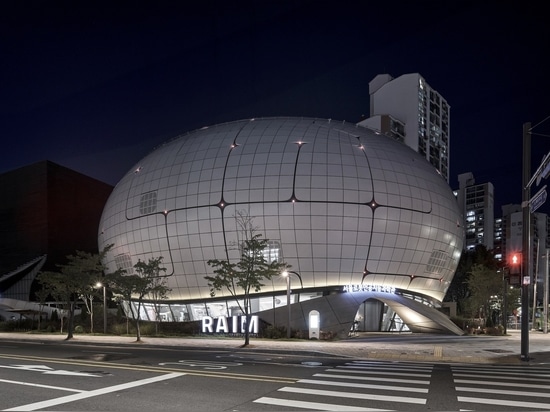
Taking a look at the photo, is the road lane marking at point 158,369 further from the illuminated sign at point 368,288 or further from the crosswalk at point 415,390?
the illuminated sign at point 368,288

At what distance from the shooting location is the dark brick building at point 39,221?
7881cm

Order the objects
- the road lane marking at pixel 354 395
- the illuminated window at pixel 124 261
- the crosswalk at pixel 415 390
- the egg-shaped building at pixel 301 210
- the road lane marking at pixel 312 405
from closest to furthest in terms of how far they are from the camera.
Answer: the road lane marking at pixel 312 405, the crosswalk at pixel 415 390, the road lane marking at pixel 354 395, the egg-shaped building at pixel 301 210, the illuminated window at pixel 124 261

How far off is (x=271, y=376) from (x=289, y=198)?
31972mm

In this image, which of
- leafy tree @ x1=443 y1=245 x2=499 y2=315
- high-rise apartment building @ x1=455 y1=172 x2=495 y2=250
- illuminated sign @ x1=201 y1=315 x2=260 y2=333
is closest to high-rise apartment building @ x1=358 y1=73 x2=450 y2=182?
high-rise apartment building @ x1=455 y1=172 x2=495 y2=250

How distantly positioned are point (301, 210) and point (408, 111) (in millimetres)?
100500

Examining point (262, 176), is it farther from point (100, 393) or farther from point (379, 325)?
point (100, 393)

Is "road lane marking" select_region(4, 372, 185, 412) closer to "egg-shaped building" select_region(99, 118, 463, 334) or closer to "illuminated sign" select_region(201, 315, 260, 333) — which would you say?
"illuminated sign" select_region(201, 315, 260, 333)

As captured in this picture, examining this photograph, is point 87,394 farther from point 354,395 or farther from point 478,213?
point 478,213

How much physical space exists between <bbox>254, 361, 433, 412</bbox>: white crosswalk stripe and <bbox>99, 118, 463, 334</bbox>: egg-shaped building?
28956 millimetres

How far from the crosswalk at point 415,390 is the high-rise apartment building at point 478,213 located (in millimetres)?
167127

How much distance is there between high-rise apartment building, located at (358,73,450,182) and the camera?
135 m

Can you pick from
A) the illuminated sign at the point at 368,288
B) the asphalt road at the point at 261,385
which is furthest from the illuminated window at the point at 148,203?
the asphalt road at the point at 261,385

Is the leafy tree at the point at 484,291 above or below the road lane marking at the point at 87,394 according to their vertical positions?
below

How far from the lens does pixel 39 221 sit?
79.5m
